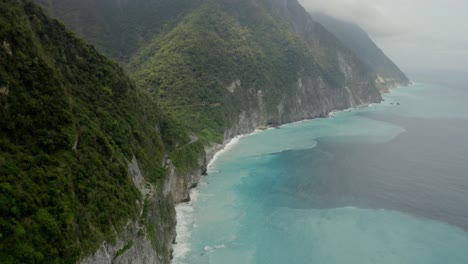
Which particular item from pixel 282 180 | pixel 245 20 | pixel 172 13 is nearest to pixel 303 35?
pixel 245 20

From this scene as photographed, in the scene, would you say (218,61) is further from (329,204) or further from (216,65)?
(329,204)

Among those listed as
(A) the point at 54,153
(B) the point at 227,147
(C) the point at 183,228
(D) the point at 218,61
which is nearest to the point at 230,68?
(D) the point at 218,61

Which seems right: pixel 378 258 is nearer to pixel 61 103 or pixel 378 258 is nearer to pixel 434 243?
pixel 434 243

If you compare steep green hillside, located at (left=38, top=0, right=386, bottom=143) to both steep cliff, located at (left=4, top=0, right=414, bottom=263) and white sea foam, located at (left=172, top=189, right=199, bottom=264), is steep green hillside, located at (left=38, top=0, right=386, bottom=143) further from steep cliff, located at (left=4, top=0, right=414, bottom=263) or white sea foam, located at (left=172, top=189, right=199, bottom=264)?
white sea foam, located at (left=172, top=189, right=199, bottom=264)

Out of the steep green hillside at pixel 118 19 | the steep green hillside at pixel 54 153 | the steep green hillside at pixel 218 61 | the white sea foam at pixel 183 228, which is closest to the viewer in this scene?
the steep green hillside at pixel 54 153

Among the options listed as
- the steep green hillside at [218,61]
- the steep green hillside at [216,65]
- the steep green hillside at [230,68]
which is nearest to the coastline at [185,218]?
Answer: the steep green hillside at [218,61]

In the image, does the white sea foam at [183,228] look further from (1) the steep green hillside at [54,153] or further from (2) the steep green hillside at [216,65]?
(2) the steep green hillside at [216,65]

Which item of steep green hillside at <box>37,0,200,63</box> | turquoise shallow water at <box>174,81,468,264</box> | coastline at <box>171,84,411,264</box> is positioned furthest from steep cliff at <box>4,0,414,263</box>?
turquoise shallow water at <box>174,81,468,264</box>
